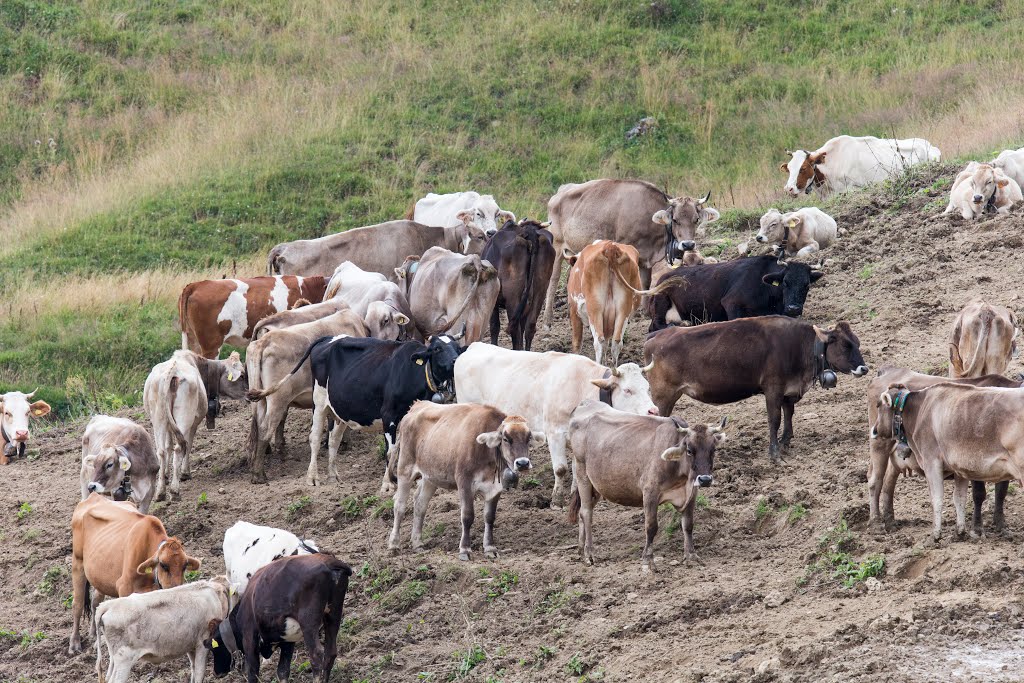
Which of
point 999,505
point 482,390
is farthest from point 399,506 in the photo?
point 999,505

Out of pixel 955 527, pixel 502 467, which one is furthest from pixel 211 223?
pixel 955 527

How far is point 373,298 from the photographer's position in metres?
16.6

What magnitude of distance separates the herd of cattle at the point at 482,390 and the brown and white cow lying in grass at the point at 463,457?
0.06 ft

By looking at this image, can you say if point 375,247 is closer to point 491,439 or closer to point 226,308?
point 226,308

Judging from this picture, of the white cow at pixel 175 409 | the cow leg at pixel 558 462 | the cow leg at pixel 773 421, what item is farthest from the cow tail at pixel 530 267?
the cow leg at pixel 773 421

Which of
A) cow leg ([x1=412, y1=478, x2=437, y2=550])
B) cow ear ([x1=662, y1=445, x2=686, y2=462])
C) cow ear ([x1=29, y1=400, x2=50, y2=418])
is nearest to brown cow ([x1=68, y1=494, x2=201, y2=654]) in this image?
cow leg ([x1=412, y1=478, x2=437, y2=550])

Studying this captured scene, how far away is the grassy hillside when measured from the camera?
24.6m

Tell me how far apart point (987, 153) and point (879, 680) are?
14628mm

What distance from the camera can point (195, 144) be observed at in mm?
28484

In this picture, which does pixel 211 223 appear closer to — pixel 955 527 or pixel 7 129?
pixel 7 129

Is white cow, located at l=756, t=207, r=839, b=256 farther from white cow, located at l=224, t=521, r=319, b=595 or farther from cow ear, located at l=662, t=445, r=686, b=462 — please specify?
white cow, located at l=224, t=521, r=319, b=595

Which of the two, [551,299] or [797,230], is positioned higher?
[797,230]

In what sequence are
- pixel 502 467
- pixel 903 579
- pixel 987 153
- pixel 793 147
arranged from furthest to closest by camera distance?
pixel 793 147
pixel 987 153
pixel 502 467
pixel 903 579

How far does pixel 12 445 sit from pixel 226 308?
10.2 feet
